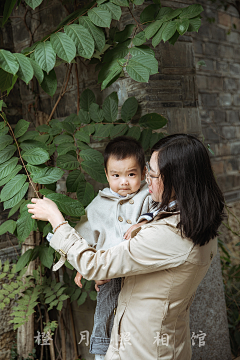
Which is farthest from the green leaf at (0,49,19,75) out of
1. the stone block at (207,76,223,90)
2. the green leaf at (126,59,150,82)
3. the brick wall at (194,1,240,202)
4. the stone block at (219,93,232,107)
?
the stone block at (219,93,232,107)

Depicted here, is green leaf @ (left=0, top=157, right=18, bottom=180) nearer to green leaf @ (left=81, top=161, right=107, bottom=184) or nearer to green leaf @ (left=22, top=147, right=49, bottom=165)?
green leaf @ (left=22, top=147, right=49, bottom=165)

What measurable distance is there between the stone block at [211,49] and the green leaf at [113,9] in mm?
3215

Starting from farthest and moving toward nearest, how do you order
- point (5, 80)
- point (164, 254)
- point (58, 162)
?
point (58, 162)
point (5, 80)
point (164, 254)

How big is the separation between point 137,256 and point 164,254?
100 millimetres

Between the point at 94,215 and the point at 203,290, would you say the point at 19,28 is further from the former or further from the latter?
the point at 203,290

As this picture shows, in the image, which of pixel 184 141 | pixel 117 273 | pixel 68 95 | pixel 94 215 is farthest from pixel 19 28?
pixel 117 273

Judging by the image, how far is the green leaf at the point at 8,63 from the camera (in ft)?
4.64

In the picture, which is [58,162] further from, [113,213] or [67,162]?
[113,213]

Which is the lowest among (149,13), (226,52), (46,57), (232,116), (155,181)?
(155,181)

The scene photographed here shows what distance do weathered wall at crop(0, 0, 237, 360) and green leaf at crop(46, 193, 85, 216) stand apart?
0.89 meters

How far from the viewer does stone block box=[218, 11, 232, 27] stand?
15.5 ft

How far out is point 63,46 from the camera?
1.60 m

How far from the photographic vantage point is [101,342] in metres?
1.62

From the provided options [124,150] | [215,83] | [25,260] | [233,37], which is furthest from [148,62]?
[233,37]
